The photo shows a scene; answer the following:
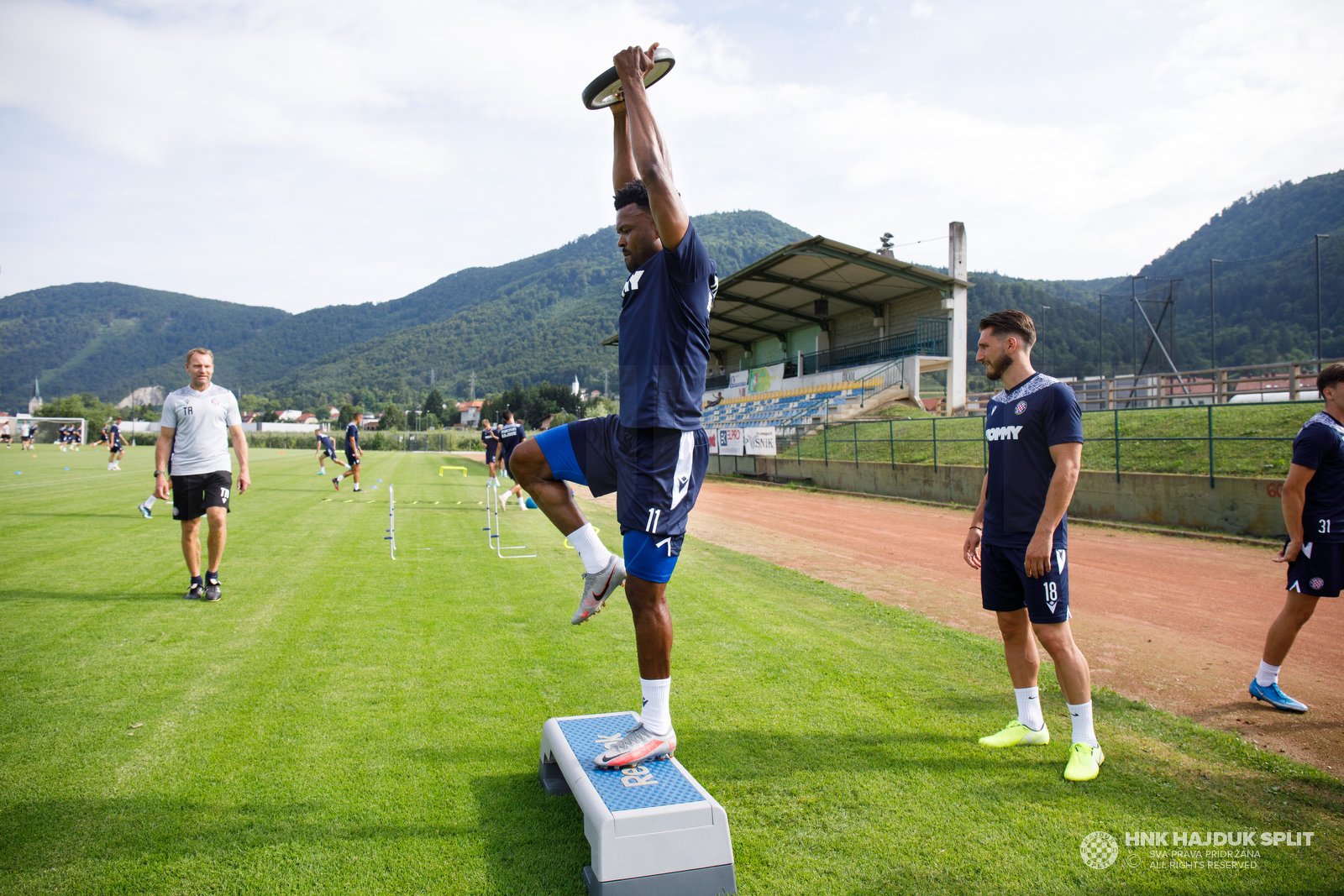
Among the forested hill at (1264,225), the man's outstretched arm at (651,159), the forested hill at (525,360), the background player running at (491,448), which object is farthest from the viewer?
the forested hill at (525,360)

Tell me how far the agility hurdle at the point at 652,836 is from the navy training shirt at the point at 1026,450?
2.07 meters

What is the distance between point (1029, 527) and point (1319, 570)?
85.8 inches

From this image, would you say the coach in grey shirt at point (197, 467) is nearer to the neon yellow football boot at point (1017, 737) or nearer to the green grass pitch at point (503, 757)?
the green grass pitch at point (503, 757)

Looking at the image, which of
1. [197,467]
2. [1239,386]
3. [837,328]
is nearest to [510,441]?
[197,467]

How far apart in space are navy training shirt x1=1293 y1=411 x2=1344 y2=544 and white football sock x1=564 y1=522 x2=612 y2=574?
161 inches

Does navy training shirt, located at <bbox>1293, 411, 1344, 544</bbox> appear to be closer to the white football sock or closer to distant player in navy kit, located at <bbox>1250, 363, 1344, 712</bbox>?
distant player in navy kit, located at <bbox>1250, 363, 1344, 712</bbox>

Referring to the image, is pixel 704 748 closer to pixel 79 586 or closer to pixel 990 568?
pixel 990 568

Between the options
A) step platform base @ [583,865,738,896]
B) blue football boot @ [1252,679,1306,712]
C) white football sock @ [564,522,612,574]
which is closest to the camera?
step platform base @ [583,865,738,896]

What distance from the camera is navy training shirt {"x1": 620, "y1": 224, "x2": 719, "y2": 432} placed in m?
2.72

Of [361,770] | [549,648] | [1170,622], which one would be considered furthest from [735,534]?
[361,770]

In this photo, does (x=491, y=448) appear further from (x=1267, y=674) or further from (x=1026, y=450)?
(x=1267, y=674)

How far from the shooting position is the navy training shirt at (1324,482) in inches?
158

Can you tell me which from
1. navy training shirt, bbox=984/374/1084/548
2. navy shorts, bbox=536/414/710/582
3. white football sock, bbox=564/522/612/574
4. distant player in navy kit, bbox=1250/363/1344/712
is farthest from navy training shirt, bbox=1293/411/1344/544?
white football sock, bbox=564/522/612/574

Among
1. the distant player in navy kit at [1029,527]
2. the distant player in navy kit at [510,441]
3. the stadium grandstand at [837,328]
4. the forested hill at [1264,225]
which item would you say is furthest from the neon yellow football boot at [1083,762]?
the forested hill at [1264,225]
